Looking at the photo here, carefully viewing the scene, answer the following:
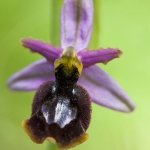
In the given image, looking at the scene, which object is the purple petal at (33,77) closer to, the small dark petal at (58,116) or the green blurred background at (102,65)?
the small dark petal at (58,116)

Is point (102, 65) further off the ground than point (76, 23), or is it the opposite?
point (102, 65)

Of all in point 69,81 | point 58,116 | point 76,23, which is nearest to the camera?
point 58,116

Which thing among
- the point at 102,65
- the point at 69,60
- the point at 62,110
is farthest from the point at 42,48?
the point at 102,65

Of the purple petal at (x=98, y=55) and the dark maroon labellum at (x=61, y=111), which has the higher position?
the purple petal at (x=98, y=55)

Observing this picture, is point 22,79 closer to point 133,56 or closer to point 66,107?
point 66,107

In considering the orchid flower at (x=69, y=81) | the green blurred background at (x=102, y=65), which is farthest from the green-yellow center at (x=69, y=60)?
the green blurred background at (x=102, y=65)

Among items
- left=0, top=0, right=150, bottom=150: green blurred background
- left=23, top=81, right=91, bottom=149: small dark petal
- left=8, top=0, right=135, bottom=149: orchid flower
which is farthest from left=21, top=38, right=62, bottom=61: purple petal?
left=0, top=0, right=150, bottom=150: green blurred background

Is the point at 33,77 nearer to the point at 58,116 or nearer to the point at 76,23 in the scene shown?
the point at 76,23
